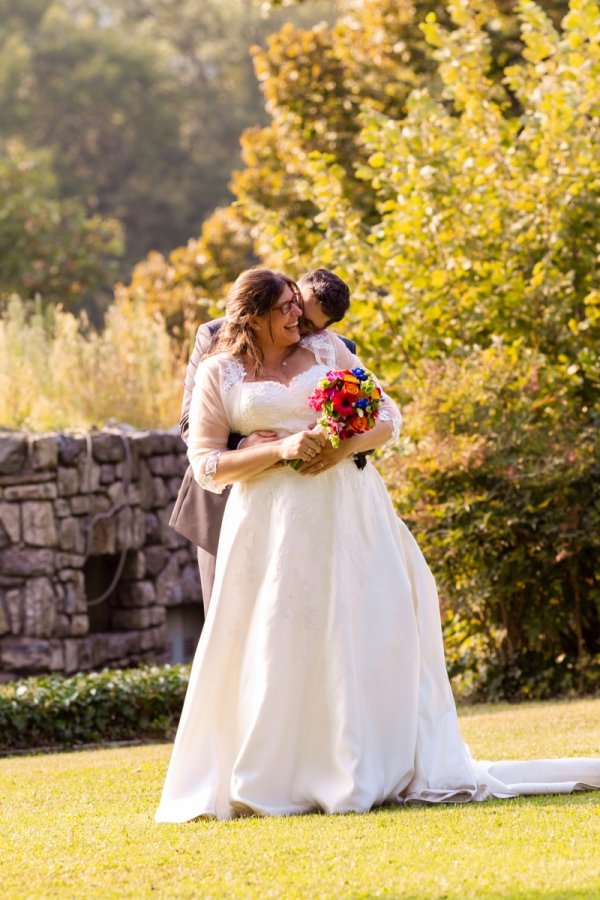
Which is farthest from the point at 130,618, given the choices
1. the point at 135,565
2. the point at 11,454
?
the point at 11,454

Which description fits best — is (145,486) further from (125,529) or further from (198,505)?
(198,505)

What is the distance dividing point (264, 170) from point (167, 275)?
295 cm

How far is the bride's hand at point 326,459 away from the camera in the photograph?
5336 mm

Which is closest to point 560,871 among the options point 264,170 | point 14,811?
point 14,811

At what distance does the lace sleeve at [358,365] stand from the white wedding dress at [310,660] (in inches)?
6.5

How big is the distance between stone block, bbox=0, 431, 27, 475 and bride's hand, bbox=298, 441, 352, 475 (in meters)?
5.88

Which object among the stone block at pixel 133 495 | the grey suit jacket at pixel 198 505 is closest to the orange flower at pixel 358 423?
the grey suit jacket at pixel 198 505

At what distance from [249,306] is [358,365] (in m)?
0.54

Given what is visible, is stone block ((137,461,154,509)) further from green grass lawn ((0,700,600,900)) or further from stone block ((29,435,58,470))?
green grass lawn ((0,700,600,900))

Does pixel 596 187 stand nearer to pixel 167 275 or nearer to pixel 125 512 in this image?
pixel 125 512

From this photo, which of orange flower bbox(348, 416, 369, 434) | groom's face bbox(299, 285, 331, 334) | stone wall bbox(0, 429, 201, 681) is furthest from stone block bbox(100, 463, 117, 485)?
orange flower bbox(348, 416, 369, 434)

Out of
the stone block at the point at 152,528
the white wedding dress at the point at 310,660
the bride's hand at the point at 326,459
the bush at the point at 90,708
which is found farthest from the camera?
the stone block at the point at 152,528

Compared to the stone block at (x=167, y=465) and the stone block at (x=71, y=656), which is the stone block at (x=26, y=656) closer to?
the stone block at (x=71, y=656)

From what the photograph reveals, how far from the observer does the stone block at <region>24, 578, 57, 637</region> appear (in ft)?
35.6
